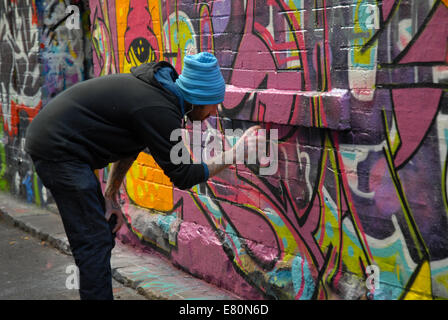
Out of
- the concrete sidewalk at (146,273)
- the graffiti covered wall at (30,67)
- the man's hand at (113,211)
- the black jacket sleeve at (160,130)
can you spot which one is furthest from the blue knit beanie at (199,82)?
the graffiti covered wall at (30,67)

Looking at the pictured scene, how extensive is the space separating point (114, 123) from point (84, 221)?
0.55 meters

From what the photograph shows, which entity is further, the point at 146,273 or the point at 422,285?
the point at 146,273

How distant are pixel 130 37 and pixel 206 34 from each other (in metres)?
1.22

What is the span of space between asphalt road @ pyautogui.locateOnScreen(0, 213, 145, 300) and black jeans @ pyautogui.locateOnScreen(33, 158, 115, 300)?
1450 mm

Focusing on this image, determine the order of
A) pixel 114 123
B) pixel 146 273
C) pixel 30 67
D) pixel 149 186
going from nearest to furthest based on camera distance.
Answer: pixel 114 123 < pixel 146 273 < pixel 149 186 < pixel 30 67

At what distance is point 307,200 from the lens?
3.95 m

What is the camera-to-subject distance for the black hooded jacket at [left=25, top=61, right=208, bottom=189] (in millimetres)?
3086

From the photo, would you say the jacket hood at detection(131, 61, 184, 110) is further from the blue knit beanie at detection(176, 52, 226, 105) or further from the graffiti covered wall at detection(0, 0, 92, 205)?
the graffiti covered wall at detection(0, 0, 92, 205)

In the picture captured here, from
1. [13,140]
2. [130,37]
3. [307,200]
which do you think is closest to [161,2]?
[130,37]

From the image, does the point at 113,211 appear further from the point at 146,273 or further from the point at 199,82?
the point at 146,273

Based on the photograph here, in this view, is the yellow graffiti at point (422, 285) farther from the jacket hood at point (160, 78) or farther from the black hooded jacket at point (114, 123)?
the jacket hood at point (160, 78)

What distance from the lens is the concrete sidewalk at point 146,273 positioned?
14.9 ft

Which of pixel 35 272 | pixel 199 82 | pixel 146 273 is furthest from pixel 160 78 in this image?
pixel 35 272

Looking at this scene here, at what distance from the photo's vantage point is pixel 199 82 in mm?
3225
